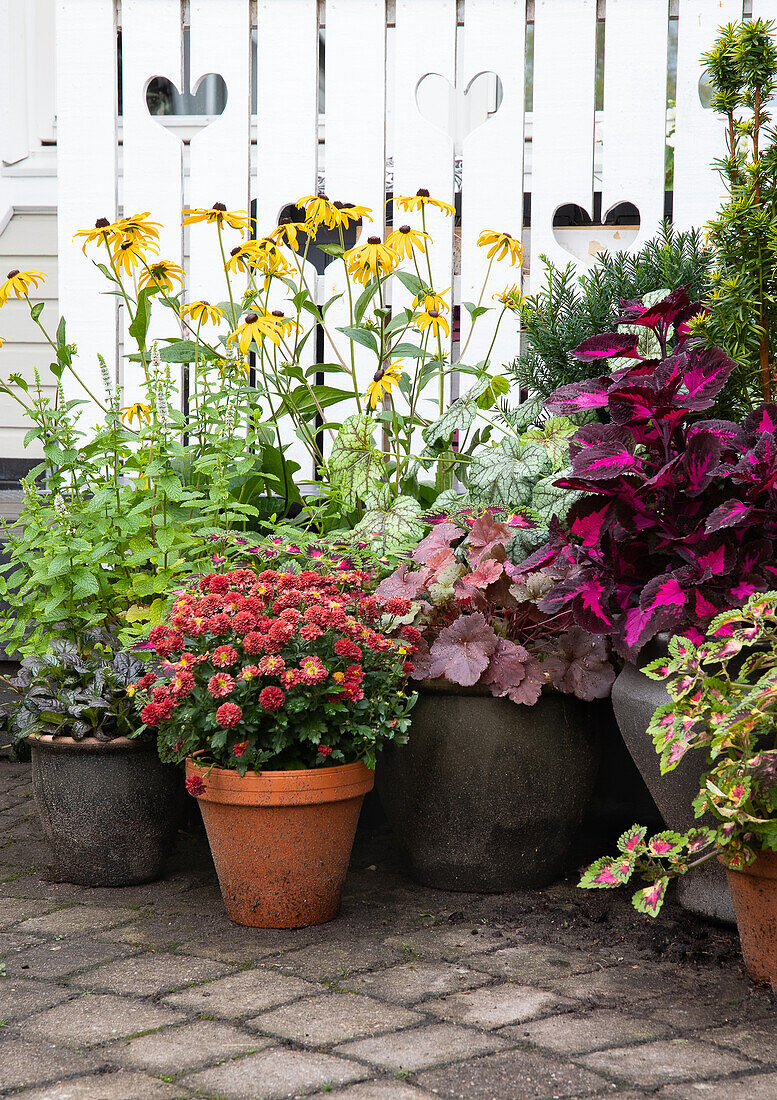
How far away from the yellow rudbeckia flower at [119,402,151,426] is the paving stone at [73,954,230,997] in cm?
149

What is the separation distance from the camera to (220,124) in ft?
11.1

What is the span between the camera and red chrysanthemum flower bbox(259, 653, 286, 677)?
6.64 ft

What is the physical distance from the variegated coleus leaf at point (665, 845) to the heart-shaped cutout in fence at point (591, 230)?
194 cm

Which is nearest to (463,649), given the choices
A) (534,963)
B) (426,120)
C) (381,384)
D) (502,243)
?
(534,963)

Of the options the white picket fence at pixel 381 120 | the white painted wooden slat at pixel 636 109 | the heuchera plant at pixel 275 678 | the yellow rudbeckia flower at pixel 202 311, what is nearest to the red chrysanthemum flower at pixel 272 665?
the heuchera plant at pixel 275 678

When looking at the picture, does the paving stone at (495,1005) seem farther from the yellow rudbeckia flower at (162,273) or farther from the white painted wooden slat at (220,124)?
the white painted wooden slat at (220,124)

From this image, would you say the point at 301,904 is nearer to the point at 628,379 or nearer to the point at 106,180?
the point at 628,379

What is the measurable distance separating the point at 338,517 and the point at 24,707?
975 millimetres

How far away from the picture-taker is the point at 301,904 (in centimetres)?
217

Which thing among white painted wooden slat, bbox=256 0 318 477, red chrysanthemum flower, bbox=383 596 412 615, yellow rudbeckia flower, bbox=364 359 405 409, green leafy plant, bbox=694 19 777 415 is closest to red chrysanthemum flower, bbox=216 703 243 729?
red chrysanthemum flower, bbox=383 596 412 615

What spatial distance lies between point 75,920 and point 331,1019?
29.5 inches

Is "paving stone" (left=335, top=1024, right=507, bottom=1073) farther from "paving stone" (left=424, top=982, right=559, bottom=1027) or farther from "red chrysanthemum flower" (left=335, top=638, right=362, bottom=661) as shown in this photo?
"red chrysanthemum flower" (left=335, top=638, right=362, bottom=661)

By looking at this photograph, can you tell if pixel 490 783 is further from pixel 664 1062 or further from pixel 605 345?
pixel 605 345

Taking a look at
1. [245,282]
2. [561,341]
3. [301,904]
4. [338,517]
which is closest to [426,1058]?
[301,904]
